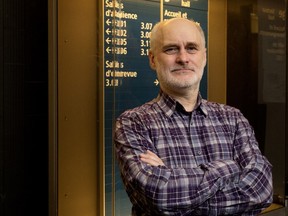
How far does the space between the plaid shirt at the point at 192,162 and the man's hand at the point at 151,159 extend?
0.06ft

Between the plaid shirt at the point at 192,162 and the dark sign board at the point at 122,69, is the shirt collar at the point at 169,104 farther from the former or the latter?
the dark sign board at the point at 122,69

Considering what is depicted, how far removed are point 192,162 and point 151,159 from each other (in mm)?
191

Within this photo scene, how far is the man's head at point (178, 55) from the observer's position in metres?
1.97

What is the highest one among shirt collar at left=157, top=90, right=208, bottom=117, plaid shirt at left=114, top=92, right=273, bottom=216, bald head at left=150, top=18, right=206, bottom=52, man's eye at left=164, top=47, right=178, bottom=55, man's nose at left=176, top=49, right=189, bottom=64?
bald head at left=150, top=18, right=206, bottom=52

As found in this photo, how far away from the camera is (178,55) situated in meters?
1.97

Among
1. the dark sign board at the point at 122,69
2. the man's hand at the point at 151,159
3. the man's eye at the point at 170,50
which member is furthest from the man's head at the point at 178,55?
the dark sign board at the point at 122,69

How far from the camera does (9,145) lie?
2.85 m

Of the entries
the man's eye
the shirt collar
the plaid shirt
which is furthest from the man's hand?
the man's eye

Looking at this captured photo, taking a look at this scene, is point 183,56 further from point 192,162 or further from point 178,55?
point 192,162

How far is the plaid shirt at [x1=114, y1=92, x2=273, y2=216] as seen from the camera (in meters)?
1.71

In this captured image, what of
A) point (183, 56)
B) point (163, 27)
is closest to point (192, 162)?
point (183, 56)

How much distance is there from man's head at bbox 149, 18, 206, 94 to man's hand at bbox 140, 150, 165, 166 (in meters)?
0.33

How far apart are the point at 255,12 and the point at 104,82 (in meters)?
1.72

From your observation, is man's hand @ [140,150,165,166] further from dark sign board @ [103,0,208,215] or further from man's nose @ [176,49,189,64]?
dark sign board @ [103,0,208,215]
